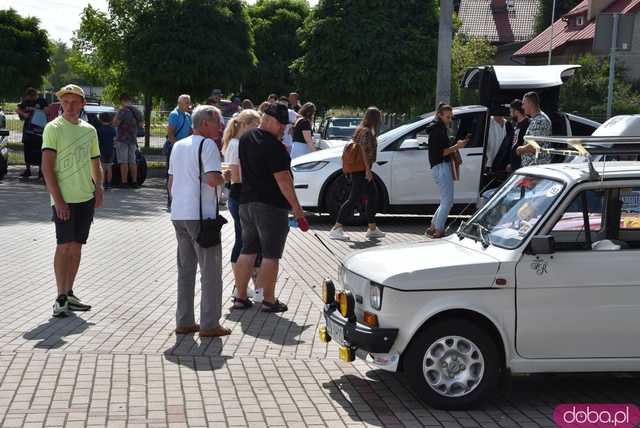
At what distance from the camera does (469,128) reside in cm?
1591

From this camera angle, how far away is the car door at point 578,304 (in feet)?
20.8

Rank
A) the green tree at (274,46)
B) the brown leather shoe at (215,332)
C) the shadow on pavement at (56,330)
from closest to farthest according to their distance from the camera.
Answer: the shadow on pavement at (56,330) < the brown leather shoe at (215,332) < the green tree at (274,46)

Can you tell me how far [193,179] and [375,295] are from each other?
7.34 feet

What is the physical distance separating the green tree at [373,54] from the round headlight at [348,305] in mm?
35317

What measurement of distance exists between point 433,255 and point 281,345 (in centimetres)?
183

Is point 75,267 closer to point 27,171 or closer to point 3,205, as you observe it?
point 3,205

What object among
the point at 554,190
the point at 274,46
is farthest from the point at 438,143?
the point at 274,46

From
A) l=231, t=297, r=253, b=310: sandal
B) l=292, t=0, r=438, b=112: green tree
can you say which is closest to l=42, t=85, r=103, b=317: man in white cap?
l=231, t=297, r=253, b=310: sandal

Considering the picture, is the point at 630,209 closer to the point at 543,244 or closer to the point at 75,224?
the point at 543,244

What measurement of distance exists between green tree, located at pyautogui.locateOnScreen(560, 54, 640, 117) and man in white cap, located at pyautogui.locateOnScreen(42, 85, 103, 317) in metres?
34.9

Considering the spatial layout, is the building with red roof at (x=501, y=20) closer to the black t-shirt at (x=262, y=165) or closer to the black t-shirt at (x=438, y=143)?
the black t-shirt at (x=438, y=143)

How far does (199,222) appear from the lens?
318 inches

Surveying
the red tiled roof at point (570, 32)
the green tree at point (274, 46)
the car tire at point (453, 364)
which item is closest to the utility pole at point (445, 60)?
the car tire at point (453, 364)

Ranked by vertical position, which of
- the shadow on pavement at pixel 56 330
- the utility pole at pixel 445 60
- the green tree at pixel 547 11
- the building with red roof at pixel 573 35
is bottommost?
the shadow on pavement at pixel 56 330
